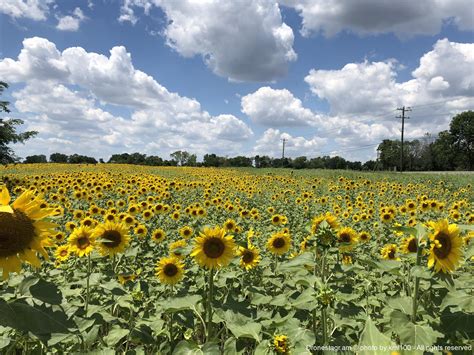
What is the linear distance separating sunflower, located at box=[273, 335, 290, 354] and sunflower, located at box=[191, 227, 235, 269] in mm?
907

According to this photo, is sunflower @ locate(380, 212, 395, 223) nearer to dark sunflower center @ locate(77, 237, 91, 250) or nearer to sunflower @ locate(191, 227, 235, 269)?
sunflower @ locate(191, 227, 235, 269)

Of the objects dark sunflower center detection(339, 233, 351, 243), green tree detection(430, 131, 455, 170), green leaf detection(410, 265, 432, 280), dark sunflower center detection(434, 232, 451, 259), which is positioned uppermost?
green tree detection(430, 131, 455, 170)

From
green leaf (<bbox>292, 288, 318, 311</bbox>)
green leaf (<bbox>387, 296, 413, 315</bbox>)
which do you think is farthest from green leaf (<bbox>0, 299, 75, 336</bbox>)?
green leaf (<bbox>387, 296, 413, 315</bbox>)

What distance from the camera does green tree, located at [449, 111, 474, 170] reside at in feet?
304

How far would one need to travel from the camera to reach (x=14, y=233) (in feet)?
5.98

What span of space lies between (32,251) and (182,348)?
3.82 feet

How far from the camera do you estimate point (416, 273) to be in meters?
2.30

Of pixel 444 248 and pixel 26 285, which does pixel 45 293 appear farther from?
pixel 444 248

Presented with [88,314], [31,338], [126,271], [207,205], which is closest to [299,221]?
[207,205]

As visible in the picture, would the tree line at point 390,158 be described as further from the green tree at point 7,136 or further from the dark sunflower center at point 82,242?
the dark sunflower center at point 82,242

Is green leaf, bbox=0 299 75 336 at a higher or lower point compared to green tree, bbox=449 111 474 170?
lower

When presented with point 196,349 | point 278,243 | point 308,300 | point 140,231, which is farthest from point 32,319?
point 140,231

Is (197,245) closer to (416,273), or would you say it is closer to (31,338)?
(31,338)

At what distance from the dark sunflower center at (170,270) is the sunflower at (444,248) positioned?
258 cm
